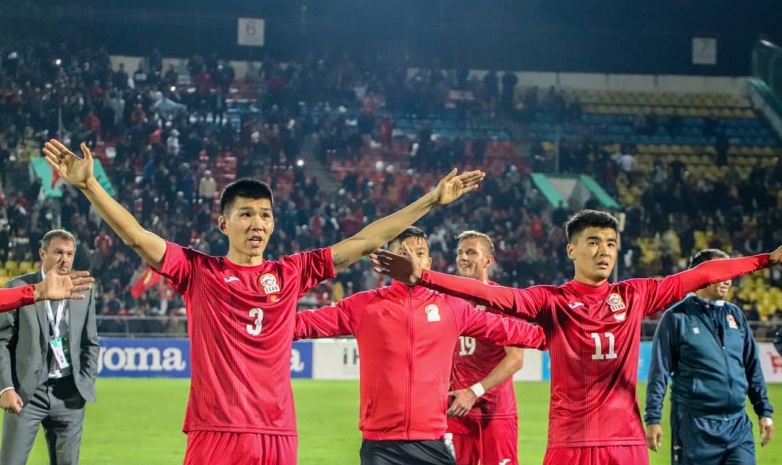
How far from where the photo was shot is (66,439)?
780cm

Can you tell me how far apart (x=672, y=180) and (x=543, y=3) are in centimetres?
1008

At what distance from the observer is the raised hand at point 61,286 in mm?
5316

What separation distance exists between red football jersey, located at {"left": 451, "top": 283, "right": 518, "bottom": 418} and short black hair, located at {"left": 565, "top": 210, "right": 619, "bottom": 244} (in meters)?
1.59

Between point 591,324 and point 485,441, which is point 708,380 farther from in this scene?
point 591,324

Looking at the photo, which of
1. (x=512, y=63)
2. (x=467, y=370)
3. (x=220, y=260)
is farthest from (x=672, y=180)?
(x=220, y=260)

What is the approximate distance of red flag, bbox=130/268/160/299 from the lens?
23172 mm

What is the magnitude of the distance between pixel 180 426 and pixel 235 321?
9.93 metres

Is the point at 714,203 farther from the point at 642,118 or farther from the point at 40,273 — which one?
the point at 40,273

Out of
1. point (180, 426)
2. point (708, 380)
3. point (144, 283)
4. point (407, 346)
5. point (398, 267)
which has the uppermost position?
point (144, 283)

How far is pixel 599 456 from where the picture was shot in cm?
575

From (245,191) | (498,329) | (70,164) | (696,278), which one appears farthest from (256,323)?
(696,278)

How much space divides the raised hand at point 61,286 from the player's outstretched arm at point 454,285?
156 cm

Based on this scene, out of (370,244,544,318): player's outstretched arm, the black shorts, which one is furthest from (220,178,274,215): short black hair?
the black shorts

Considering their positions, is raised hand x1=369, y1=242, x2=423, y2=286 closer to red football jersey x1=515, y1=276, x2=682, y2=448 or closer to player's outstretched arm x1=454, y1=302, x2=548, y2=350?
red football jersey x1=515, y1=276, x2=682, y2=448
